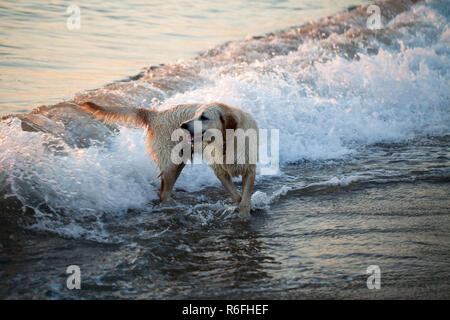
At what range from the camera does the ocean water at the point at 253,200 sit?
4.37 m

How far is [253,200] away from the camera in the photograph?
6395 mm

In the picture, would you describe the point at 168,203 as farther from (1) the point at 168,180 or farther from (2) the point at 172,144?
(2) the point at 172,144

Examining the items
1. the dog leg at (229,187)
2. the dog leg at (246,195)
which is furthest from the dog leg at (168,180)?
the dog leg at (246,195)

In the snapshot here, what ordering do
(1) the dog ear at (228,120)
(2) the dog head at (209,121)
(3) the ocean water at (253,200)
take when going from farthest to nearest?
(1) the dog ear at (228,120) → (2) the dog head at (209,121) → (3) the ocean water at (253,200)

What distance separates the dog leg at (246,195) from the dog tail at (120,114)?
1.47 metres

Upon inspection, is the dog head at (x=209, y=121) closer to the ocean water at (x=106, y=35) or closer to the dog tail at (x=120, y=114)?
the dog tail at (x=120, y=114)

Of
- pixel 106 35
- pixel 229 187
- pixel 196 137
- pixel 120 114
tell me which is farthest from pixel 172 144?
pixel 106 35

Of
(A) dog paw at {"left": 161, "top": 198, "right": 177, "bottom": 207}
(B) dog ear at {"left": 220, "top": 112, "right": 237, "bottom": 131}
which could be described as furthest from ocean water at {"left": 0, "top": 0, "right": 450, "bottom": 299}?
(B) dog ear at {"left": 220, "top": 112, "right": 237, "bottom": 131}

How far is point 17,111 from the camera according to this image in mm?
8508

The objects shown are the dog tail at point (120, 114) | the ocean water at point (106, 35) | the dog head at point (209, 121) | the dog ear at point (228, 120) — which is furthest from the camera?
the ocean water at point (106, 35)

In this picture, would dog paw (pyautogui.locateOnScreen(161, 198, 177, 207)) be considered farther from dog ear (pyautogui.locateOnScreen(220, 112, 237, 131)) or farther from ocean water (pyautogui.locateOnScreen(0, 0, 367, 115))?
ocean water (pyautogui.locateOnScreen(0, 0, 367, 115))

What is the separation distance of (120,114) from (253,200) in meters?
2.05

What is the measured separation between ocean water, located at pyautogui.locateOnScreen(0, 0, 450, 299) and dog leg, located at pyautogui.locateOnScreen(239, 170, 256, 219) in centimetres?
14
